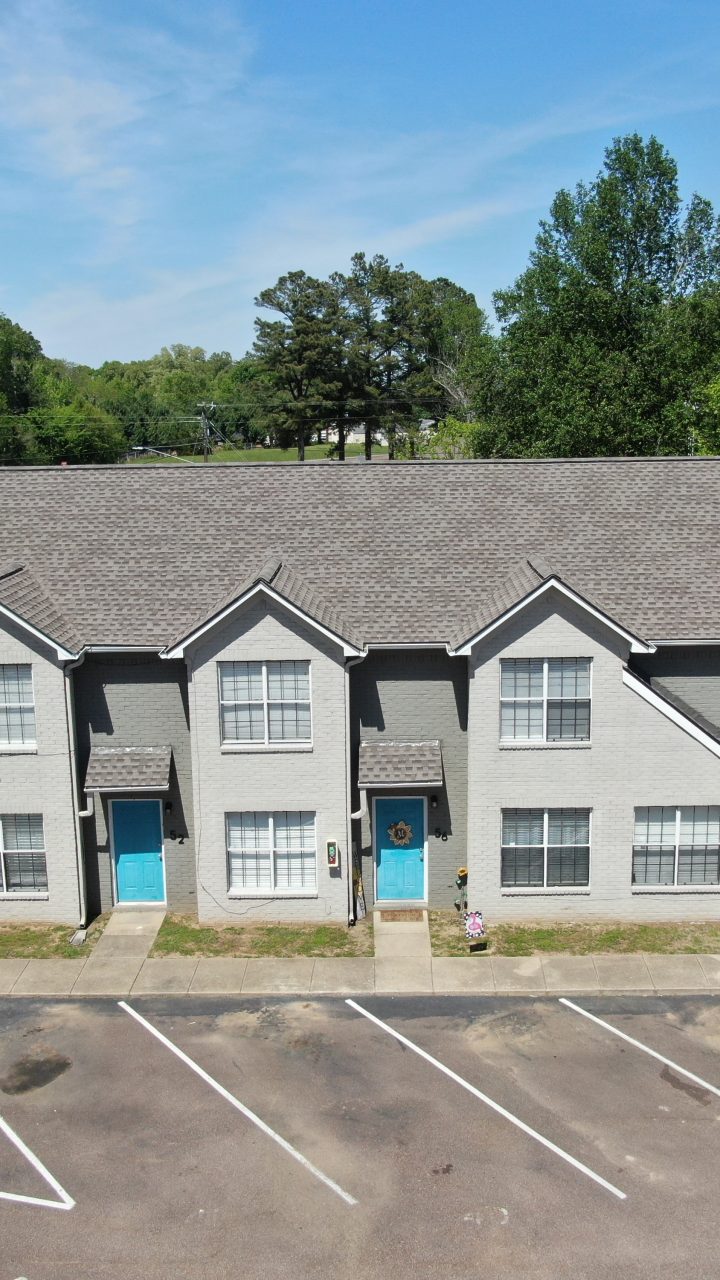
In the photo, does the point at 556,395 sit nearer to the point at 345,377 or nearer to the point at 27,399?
the point at 345,377

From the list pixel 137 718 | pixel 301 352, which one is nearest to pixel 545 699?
pixel 137 718

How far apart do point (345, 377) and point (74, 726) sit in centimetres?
6993

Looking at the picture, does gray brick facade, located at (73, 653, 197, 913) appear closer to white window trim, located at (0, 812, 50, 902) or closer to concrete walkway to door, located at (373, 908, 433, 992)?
white window trim, located at (0, 812, 50, 902)

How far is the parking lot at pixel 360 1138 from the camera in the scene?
1263 centimetres

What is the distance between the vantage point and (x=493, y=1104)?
606 inches

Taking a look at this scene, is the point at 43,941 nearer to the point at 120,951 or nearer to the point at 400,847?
the point at 120,951

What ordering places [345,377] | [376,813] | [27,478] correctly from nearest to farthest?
[376,813] < [27,478] < [345,377]

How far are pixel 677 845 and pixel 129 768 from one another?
12.1m

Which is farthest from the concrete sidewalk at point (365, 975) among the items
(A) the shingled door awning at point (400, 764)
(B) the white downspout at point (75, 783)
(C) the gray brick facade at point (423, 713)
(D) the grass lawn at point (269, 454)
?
(D) the grass lawn at point (269, 454)

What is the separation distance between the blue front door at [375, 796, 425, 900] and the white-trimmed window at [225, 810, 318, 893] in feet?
5.27

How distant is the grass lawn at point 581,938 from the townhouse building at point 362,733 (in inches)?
15.1

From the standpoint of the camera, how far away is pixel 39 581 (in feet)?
75.0

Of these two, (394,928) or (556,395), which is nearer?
(394,928)

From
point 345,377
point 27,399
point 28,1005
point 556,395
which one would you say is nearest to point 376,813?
point 28,1005
